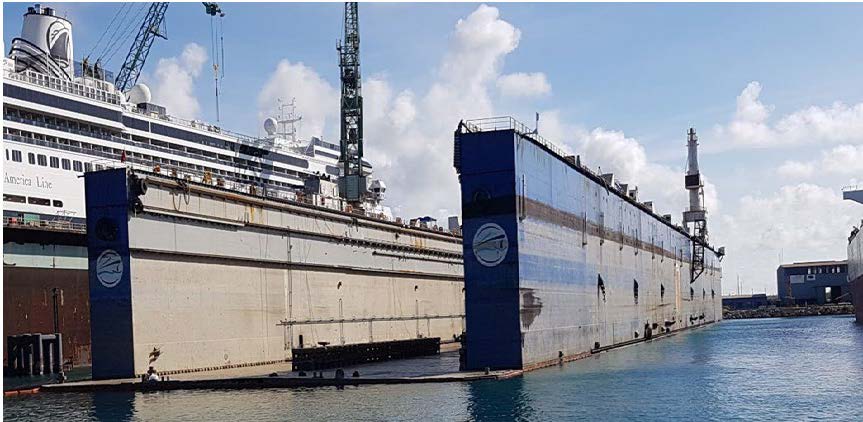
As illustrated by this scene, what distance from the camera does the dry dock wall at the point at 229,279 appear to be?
4372 centimetres

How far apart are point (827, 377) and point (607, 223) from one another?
81.7 ft

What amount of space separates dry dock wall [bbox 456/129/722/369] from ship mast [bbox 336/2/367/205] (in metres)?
25.1

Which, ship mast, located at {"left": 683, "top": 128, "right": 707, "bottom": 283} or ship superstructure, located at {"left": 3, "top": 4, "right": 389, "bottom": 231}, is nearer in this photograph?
ship superstructure, located at {"left": 3, "top": 4, "right": 389, "bottom": 231}

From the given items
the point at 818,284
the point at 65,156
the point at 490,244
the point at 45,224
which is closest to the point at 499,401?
the point at 490,244

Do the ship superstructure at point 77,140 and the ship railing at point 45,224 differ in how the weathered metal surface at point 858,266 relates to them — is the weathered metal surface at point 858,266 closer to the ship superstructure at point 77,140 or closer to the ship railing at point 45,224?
the ship superstructure at point 77,140

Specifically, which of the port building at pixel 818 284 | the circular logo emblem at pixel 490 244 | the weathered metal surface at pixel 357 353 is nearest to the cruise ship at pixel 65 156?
the weathered metal surface at pixel 357 353

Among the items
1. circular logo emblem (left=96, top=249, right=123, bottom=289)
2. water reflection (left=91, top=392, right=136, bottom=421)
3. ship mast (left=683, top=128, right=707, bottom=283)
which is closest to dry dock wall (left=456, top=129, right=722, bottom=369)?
water reflection (left=91, top=392, right=136, bottom=421)

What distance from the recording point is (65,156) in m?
61.7

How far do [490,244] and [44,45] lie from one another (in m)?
46.2

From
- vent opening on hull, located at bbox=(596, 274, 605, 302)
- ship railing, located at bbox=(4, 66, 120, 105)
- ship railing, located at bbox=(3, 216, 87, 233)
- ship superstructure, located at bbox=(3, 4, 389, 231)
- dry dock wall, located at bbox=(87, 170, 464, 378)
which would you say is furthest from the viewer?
ship railing, located at bbox=(4, 66, 120, 105)

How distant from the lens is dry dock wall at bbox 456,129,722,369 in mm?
43000

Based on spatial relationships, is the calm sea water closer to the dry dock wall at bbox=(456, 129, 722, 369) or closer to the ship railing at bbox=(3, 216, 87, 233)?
the dry dock wall at bbox=(456, 129, 722, 369)

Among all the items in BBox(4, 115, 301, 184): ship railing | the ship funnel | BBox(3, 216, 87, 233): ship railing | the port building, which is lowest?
the port building

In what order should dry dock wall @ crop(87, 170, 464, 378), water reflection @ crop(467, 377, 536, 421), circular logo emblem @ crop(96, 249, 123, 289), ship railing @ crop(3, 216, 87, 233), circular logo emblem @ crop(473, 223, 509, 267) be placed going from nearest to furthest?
1. water reflection @ crop(467, 377, 536, 421)
2. circular logo emblem @ crop(473, 223, 509, 267)
3. circular logo emblem @ crop(96, 249, 123, 289)
4. dry dock wall @ crop(87, 170, 464, 378)
5. ship railing @ crop(3, 216, 87, 233)
